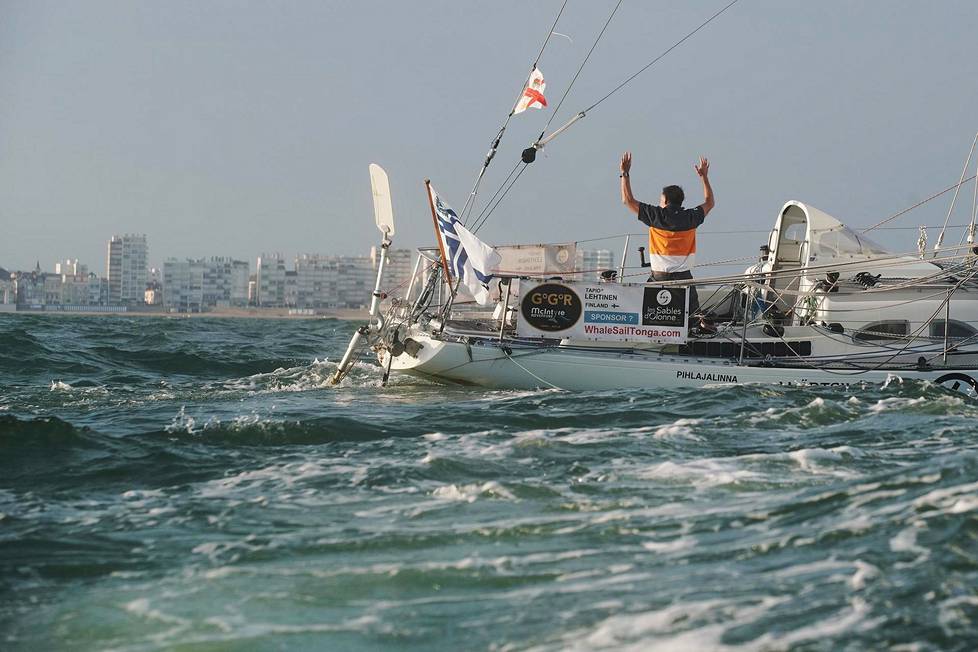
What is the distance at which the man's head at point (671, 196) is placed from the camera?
13.0m

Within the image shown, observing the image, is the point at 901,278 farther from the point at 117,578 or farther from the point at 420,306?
the point at 117,578

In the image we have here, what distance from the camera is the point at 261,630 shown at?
4207 millimetres

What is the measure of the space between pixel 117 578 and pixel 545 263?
9640 millimetres

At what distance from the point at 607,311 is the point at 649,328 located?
56 centimetres

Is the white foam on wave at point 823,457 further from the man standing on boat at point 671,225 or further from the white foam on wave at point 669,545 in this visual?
the man standing on boat at point 671,225

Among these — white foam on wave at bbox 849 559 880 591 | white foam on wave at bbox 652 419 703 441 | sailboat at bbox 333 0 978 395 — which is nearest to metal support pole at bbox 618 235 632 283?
sailboat at bbox 333 0 978 395

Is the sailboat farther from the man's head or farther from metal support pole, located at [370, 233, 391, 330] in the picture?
the man's head

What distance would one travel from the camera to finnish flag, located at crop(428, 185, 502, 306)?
12578mm

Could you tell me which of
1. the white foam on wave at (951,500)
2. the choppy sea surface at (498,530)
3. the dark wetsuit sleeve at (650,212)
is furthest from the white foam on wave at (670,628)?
the dark wetsuit sleeve at (650,212)

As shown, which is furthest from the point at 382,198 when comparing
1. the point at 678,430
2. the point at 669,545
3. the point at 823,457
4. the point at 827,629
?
the point at 827,629

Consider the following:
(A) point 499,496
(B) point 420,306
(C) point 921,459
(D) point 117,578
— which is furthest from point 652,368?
(D) point 117,578

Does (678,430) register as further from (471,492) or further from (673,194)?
(673,194)

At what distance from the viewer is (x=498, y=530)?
5.55 m

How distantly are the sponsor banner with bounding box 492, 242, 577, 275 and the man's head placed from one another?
1.63 m
